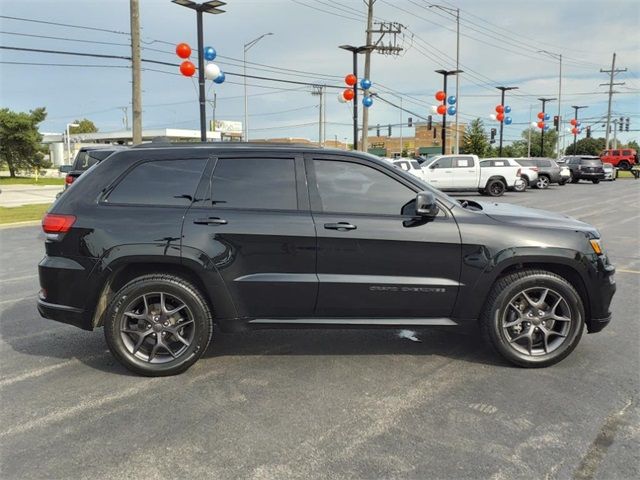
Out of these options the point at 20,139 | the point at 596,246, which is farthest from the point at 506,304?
the point at 20,139

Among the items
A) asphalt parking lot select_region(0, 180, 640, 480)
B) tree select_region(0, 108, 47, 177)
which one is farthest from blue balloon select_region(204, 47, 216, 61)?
tree select_region(0, 108, 47, 177)

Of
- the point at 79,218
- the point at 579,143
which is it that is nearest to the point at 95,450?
the point at 79,218

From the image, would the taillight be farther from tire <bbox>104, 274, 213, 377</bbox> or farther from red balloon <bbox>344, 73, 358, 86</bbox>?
red balloon <bbox>344, 73, 358, 86</bbox>

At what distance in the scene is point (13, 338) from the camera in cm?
485

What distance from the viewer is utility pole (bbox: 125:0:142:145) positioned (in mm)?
18781

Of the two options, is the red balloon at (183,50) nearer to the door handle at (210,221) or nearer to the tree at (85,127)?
the door handle at (210,221)

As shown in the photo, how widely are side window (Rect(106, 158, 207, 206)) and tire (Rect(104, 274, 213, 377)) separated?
1.99ft

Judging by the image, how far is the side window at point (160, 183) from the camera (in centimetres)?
406

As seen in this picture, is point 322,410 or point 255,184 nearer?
point 322,410

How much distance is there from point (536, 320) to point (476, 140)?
5259 cm

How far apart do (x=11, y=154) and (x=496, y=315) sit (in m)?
38.9

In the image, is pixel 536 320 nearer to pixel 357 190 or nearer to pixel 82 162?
pixel 357 190

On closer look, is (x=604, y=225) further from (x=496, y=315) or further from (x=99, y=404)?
(x=99, y=404)

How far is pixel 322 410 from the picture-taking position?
11.3ft
